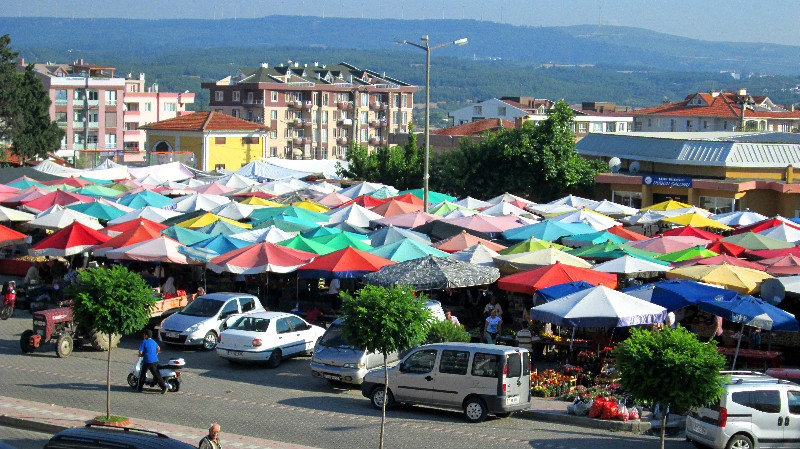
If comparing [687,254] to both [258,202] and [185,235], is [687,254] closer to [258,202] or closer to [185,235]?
[185,235]

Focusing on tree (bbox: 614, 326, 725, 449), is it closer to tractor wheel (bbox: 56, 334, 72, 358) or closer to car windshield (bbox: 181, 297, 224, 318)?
car windshield (bbox: 181, 297, 224, 318)

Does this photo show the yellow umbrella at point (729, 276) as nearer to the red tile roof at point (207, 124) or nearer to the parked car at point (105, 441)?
the parked car at point (105, 441)

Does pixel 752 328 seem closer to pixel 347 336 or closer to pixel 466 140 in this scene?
pixel 347 336

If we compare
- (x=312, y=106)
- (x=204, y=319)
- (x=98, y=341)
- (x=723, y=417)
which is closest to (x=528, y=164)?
(x=204, y=319)

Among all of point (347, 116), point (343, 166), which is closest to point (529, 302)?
point (343, 166)

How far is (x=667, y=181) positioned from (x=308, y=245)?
67.5 ft

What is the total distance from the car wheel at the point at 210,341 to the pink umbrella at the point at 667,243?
1166cm

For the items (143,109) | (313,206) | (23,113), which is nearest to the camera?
(313,206)

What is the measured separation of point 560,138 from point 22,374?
28.3 m

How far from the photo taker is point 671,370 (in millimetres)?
12273

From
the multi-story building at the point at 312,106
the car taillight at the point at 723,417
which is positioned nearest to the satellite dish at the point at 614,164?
the car taillight at the point at 723,417

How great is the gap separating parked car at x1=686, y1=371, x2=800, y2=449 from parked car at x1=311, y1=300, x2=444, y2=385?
5.59m

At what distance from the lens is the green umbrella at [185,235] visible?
2562 cm

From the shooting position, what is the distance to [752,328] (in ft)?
64.5
